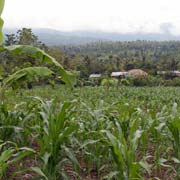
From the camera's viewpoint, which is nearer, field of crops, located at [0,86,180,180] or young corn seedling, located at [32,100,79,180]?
field of crops, located at [0,86,180,180]

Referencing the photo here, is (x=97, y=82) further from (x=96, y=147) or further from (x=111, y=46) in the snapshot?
(x=111, y=46)

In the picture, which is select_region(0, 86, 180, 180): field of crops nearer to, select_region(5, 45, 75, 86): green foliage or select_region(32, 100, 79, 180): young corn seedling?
select_region(32, 100, 79, 180): young corn seedling

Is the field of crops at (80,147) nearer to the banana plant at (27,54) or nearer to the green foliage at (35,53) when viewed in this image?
the banana plant at (27,54)

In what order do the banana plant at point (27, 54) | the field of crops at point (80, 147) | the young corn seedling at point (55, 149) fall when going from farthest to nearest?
the banana plant at point (27, 54) → the young corn seedling at point (55, 149) → the field of crops at point (80, 147)

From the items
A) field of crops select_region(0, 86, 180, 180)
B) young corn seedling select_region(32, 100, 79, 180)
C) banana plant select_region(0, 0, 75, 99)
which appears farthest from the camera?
banana plant select_region(0, 0, 75, 99)

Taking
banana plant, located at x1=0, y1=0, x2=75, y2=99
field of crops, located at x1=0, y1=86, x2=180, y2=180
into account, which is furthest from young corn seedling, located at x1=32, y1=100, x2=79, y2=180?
banana plant, located at x1=0, y1=0, x2=75, y2=99

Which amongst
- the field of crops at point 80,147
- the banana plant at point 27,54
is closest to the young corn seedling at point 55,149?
the field of crops at point 80,147

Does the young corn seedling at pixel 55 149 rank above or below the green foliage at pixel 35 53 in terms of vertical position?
below

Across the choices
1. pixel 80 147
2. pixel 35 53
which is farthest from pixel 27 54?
pixel 80 147

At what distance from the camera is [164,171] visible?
3.39m

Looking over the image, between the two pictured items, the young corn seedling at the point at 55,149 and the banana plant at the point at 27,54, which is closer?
the young corn seedling at the point at 55,149

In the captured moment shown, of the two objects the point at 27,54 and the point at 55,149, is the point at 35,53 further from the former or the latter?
the point at 55,149

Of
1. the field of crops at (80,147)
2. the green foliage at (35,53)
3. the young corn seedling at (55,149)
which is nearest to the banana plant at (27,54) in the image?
the green foliage at (35,53)

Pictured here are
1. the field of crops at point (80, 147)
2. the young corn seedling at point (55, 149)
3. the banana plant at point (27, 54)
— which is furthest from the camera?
the banana plant at point (27, 54)
